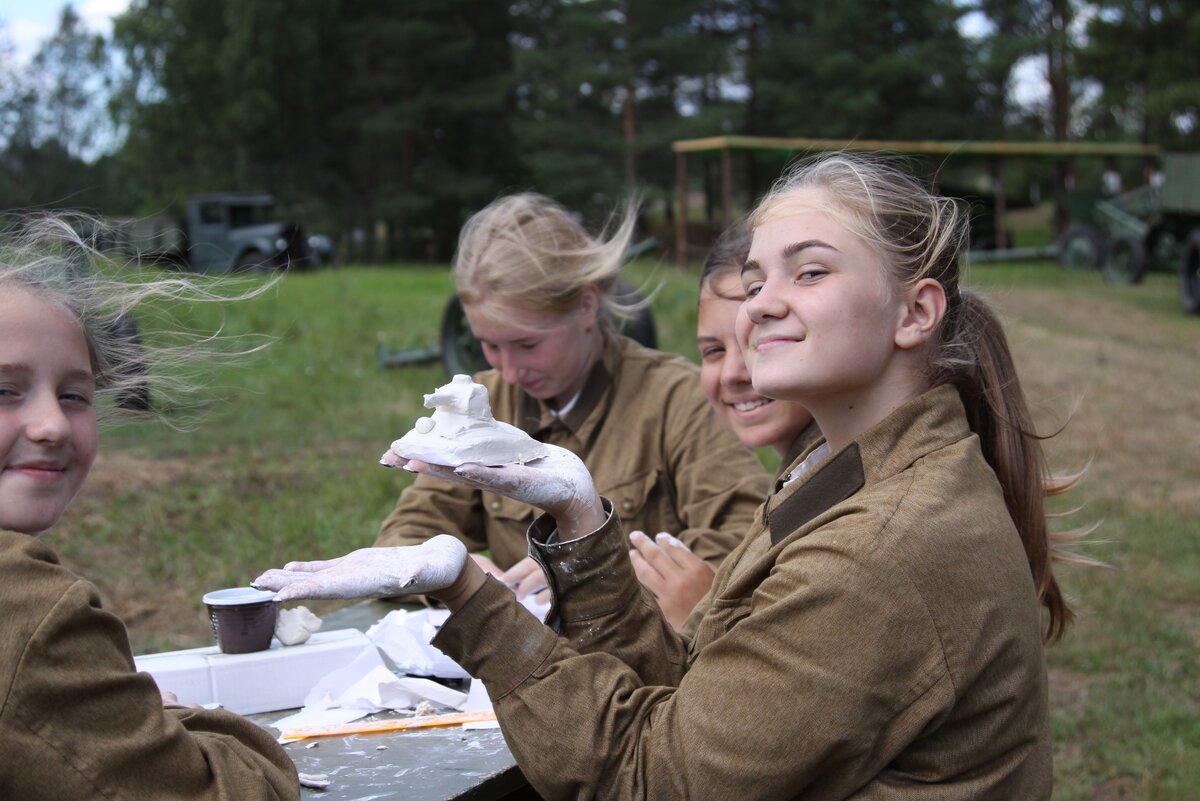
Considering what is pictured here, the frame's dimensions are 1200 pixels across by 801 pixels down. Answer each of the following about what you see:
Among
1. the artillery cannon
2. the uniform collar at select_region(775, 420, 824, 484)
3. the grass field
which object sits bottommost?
the grass field

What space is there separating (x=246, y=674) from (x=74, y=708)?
78 centimetres

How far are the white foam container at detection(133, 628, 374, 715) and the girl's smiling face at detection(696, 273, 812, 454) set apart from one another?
99 cm

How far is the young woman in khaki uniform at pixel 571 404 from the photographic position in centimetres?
293

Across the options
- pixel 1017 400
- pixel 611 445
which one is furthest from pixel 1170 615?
pixel 1017 400

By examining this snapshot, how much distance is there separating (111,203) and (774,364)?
127 ft

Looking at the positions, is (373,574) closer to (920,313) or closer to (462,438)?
(462,438)

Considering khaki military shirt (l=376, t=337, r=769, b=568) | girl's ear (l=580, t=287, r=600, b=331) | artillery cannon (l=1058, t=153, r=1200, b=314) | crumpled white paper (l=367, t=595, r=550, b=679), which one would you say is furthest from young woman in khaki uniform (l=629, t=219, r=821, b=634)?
artillery cannon (l=1058, t=153, r=1200, b=314)

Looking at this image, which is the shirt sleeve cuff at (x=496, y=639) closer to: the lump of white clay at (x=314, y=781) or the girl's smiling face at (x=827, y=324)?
the lump of white clay at (x=314, y=781)

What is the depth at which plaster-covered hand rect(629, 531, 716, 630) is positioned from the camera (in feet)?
7.58

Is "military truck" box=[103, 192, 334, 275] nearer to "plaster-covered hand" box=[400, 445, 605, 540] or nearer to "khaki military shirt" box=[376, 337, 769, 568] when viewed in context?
"khaki military shirt" box=[376, 337, 769, 568]

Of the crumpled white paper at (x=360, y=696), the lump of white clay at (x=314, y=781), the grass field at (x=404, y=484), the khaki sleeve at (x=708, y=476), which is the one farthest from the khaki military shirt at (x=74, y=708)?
the khaki sleeve at (x=708, y=476)

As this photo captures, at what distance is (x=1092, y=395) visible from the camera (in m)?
8.97

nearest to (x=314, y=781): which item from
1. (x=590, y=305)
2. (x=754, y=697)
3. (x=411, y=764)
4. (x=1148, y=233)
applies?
(x=411, y=764)

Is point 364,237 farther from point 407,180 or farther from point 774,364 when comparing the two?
point 774,364
